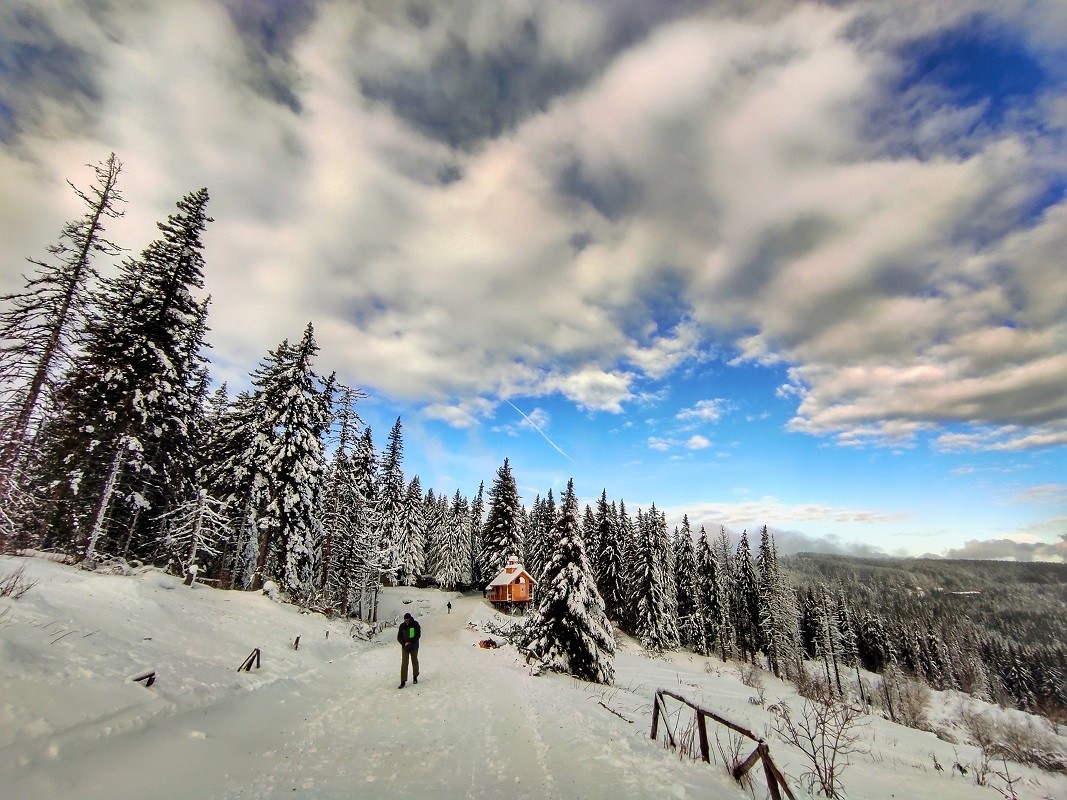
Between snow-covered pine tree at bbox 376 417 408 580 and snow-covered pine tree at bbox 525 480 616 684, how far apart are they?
30622mm

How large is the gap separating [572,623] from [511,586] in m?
31.9

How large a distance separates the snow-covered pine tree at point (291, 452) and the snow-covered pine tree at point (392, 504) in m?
19.8

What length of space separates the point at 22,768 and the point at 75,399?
20166 millimetres

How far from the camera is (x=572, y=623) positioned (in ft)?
65.9

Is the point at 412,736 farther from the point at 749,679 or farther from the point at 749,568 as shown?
the point at 749,568

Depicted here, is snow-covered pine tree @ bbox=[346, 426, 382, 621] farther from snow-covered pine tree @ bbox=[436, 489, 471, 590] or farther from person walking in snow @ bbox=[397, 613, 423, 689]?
person walking in snow @ bbox=[397, 613, 423, 689]

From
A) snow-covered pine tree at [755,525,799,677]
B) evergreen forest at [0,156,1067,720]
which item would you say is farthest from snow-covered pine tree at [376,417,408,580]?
snow-covered pine tree at [755,525,799,677]

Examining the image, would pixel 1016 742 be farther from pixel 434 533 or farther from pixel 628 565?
pixel 434 533

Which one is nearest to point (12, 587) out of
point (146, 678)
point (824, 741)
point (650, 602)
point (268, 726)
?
point (146, 678)

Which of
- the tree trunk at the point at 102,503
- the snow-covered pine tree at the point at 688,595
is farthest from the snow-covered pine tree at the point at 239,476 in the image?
the snow-covered pine tree at the point at 688,595

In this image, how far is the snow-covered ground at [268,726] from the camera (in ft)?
18.5

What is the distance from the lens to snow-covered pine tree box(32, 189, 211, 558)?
19.2 m

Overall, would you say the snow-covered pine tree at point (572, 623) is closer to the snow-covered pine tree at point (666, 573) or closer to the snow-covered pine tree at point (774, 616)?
the snow-covered pine tree at point (666, 573)

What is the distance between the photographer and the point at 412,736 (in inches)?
338
